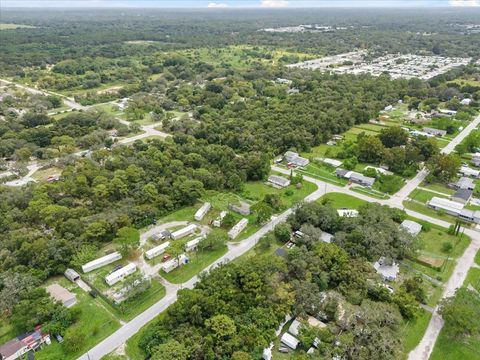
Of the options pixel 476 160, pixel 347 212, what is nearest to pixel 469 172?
pixel 476 160

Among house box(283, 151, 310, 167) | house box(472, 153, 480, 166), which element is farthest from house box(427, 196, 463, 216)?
house box(283, 151, 310, 167)

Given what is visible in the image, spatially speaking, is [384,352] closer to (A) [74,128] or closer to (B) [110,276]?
(B) [110,276]

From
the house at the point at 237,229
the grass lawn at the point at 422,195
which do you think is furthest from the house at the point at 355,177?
the house at the point at 237,229

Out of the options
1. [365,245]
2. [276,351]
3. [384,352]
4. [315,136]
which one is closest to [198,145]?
[315,136]

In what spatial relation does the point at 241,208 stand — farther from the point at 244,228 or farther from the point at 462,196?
the point at 462,196

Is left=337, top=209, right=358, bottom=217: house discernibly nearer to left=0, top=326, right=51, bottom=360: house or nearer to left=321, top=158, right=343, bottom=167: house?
left=321, top=158, right=343, bottom=167: house

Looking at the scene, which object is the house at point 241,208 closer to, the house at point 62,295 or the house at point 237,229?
the house at point 237,229
